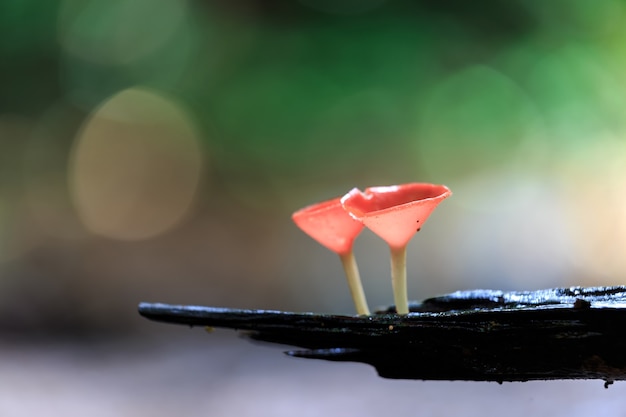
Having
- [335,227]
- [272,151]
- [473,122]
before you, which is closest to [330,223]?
[335,227]

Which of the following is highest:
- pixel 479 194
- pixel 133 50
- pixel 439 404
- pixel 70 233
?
pixel 133 50

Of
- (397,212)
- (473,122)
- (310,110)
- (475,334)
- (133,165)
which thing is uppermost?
(310,110)

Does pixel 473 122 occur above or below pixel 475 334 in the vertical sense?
above

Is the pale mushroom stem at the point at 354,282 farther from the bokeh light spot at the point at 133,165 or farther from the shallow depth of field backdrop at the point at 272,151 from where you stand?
the bokeh light spot at the point at 133,165

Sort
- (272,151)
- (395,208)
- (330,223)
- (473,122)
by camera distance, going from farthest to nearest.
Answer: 1. (272,151)
2. (473,122)
3. (330,223)
4. (395,208)

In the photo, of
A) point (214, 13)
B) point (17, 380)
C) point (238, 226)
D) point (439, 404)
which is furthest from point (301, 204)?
point (439, 404)

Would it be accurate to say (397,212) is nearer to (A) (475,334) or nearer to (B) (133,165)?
(A) (475,334)

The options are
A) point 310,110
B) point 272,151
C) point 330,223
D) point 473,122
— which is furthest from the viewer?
point 272,151

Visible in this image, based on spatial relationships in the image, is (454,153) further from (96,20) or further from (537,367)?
(537,367)
